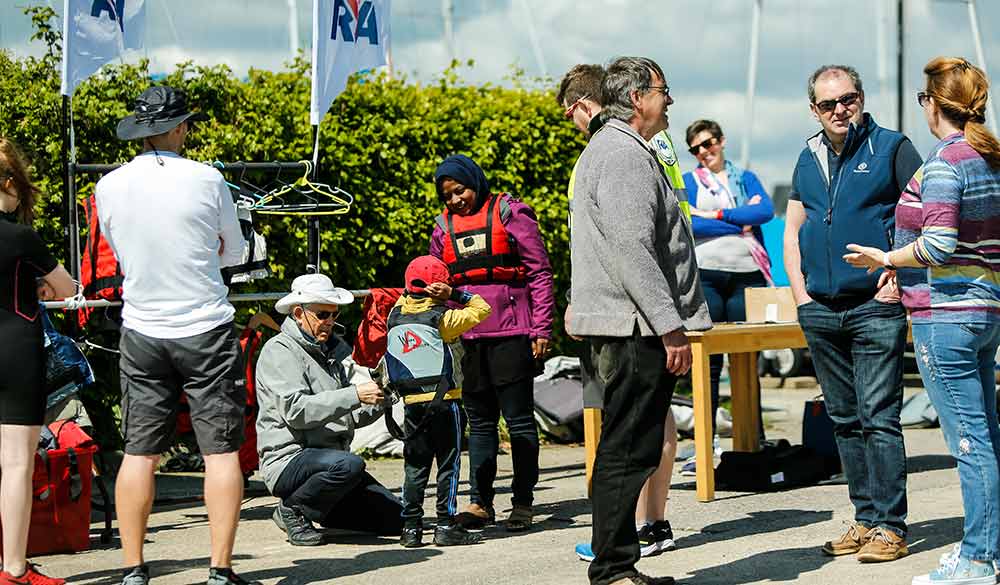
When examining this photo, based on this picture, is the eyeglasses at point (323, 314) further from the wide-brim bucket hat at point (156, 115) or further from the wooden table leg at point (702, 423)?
the wooden table leg at point (702, 423)

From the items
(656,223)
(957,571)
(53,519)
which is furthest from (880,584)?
(53,519)

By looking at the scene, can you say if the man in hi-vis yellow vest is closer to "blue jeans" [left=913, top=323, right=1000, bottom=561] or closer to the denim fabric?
"blue jeans" [left=913, top=323, right=1000, bottom=561]

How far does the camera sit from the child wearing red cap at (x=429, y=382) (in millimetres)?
6566

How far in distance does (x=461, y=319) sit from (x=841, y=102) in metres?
2.08

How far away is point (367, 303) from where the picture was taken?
7.25m

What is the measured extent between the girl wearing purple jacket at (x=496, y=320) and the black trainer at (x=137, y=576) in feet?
6.84

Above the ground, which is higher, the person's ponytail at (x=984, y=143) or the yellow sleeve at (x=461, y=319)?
the person's ponytail at (x=984, y=143)

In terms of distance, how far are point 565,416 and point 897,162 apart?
4768 millimetres

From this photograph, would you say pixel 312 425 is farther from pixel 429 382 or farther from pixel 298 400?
pixel 429 382

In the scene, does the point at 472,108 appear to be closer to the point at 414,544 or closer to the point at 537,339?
the point at 537,339

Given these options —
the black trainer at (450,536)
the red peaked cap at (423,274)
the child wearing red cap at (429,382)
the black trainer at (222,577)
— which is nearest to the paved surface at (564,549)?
the black trainer at (450,536)

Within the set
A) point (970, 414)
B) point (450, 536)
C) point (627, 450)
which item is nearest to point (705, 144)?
point (450, 536)

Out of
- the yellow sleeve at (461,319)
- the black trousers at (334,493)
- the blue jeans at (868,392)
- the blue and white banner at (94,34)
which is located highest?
the blue and white banner at (94,34)

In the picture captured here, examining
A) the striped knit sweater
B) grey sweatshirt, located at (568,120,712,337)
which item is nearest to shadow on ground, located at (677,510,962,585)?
grey sweatshirt, located at (568,120,712,337)
